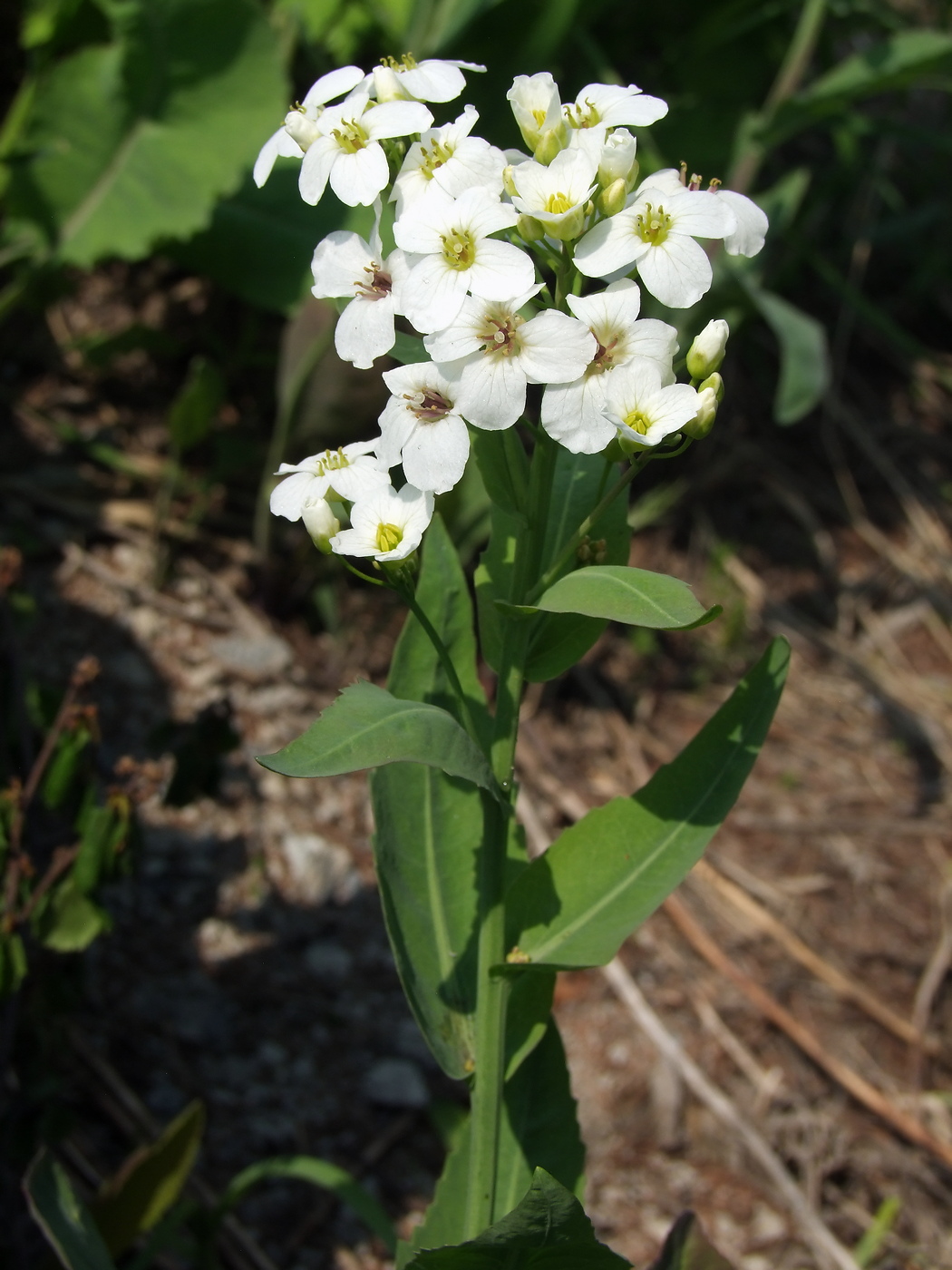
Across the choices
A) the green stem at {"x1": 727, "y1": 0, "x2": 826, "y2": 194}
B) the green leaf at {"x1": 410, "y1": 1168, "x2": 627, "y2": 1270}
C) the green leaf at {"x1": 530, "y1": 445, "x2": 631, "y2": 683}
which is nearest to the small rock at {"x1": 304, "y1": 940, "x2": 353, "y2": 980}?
the green leaf at {"x1": 410, "y1": 1168, "x2": 627, "y2": 1270}

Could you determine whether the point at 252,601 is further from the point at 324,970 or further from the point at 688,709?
the point at 688,709

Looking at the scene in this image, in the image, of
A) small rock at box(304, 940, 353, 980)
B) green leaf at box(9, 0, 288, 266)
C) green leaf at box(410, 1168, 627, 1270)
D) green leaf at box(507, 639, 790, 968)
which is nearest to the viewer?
green leaf at box(410, 1168, 627, 1270)

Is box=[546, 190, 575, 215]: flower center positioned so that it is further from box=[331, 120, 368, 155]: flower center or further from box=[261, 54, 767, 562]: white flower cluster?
box=[331, 120, 368, 155]: flower center

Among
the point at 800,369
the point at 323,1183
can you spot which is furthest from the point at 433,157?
the point at 800,369

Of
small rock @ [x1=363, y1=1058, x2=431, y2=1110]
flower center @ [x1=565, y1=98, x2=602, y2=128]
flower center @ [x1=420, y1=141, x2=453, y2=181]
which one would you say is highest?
flower center @ [x1=565, y1=98, x2=602, y2=128]

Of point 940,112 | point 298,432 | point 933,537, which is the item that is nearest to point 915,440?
point 933,537

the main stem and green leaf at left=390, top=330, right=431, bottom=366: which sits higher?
green leaf at left=390, top=330, right=431, bottom=366
